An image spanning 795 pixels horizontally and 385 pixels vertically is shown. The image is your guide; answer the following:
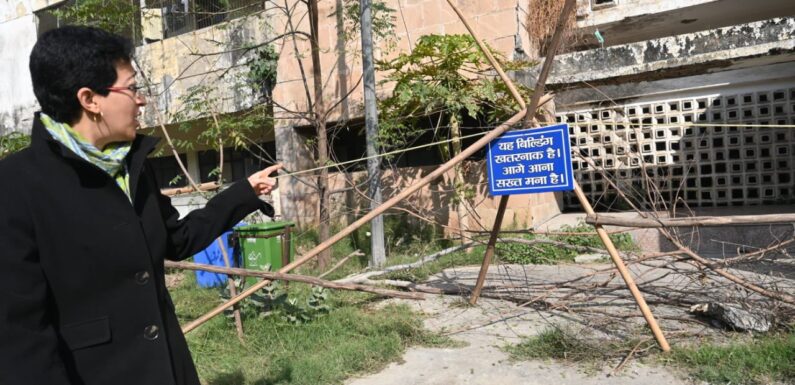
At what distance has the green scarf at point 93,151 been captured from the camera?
1586 mm

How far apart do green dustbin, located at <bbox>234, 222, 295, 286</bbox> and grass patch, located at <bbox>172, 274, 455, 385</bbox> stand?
1.35 m

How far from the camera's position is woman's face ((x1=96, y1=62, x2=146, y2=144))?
1647 mm

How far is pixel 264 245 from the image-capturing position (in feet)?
19.9

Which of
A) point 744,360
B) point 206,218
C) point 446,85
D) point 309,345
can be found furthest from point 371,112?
point 206,218

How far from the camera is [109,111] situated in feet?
5.40

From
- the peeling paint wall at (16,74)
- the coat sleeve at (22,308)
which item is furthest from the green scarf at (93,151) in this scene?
the peeling paint wall at (16,74)

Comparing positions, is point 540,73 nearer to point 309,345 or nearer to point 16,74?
point 309,345

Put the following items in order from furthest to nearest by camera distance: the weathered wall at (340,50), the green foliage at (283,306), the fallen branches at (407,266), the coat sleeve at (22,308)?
the weathered wall at (340,50)
the fallen branches at (407,266)
the green foliage at (283,306)
the coat sleeve at (22,308)

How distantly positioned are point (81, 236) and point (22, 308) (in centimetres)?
23

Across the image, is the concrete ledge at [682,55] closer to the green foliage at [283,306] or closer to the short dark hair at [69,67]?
the green foliage at [283,306]

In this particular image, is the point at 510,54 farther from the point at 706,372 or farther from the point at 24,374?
the point at 24,374

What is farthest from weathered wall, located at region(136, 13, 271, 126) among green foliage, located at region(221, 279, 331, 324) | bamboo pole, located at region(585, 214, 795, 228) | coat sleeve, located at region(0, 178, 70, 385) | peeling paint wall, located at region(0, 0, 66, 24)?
coat sleeve, located at region(0, 178, 70, 385)

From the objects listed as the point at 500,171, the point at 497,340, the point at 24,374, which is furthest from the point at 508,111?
the point at 24,374

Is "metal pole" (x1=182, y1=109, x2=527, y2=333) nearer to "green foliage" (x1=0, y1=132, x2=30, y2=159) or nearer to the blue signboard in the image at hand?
the blue signboard
